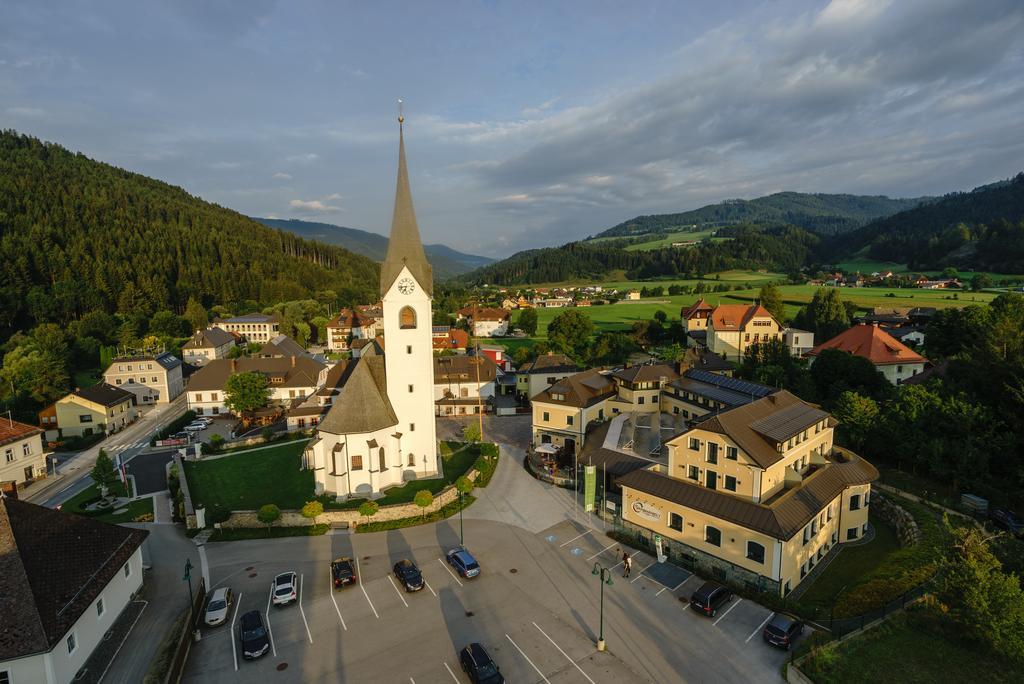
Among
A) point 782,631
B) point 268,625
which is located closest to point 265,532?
point 268,625

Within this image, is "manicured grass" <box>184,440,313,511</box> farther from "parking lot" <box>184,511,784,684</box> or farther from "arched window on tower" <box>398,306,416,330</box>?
"arched window on tower" <box>398,306,416,330</box>

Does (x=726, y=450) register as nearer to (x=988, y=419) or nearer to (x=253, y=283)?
(x=988, y=419)

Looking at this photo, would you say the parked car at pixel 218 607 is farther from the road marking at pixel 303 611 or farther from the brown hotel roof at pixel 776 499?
the brown hotel roof at pixel 776 499

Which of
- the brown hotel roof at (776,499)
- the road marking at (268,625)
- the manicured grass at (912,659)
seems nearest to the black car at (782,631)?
the manicured grass at (912,659)

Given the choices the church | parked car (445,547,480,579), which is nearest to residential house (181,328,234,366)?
the church

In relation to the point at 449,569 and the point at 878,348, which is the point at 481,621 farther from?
the point at 878,348

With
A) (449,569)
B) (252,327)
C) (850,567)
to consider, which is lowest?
(850,567)

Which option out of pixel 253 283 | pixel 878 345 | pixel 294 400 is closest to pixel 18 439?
pixel 294 400
